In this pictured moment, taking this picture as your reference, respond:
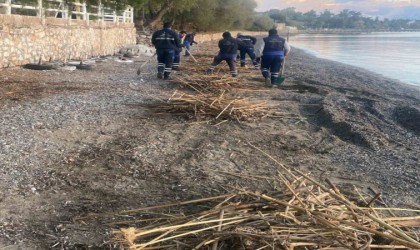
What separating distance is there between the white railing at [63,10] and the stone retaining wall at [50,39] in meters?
0.32

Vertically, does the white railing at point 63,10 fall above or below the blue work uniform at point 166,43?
above

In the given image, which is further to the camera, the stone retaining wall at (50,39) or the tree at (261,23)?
the tree at (261,23)

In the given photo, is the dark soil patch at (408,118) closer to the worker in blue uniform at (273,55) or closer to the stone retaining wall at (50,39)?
the worker in blue uniform at (273,55)

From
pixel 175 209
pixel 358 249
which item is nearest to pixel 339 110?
pixel 175 209

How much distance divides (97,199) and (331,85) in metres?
11.9

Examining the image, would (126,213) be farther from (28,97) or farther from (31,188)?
(28,97)

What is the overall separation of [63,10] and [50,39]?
197cm

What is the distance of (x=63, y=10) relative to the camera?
1673cm

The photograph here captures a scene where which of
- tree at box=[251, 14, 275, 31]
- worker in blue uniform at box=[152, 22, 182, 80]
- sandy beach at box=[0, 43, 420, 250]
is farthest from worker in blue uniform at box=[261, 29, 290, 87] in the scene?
tree at box=[251, 14, 275, 31]

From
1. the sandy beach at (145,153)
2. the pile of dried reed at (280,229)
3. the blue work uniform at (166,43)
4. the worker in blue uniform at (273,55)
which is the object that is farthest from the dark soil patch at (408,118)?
the blue work uniform at (166,43)

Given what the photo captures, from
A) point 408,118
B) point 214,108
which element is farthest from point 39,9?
point 408,118

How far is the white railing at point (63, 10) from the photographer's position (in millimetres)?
13688

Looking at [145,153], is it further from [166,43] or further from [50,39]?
[50,39]

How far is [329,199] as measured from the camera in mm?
3736
